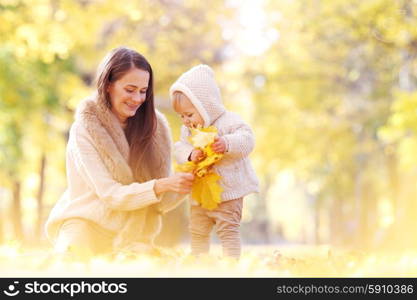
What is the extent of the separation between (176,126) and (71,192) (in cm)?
1113

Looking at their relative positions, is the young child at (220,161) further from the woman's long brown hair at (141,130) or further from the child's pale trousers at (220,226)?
the woman's long brown hair at (141,130)

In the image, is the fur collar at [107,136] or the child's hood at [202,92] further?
the fur collar at [107,136]

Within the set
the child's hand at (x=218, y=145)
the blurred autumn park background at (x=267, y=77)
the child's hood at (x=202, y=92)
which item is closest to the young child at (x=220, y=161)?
the child's hood at (x=202, y=92)

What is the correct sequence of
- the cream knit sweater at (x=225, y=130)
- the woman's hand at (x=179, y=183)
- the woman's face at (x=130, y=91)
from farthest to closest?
the woman's face at (x=130, y=91) < the cream knit sweater at (x=225, y=130) < the woman's hand at (x=179, y=183)

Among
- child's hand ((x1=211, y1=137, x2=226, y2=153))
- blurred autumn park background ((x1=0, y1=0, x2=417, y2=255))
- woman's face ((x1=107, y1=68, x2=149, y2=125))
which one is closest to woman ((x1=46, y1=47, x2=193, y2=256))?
woman's face ((x1=107, y1=68, x2=149, y2=125))

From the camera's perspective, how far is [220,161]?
502 cm

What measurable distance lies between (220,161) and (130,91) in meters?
0.82

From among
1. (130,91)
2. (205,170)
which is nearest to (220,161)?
(205,170)

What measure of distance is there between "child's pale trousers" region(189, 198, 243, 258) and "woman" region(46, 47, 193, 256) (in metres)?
0.30

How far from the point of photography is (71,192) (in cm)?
526

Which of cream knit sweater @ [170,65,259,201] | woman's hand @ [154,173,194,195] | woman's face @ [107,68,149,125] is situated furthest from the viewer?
woman's face @ [107,68,149,125]

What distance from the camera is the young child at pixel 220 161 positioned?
4.96 metres

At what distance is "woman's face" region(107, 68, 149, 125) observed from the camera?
505cm

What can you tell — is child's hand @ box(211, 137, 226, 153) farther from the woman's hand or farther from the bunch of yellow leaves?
the woman's hand
